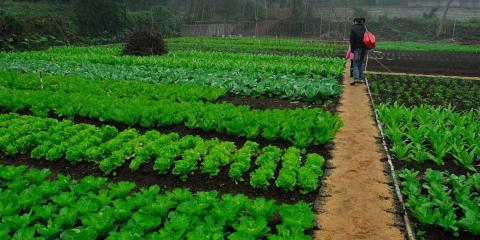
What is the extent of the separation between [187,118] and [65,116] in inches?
127

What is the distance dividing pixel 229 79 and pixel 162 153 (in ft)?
22.4

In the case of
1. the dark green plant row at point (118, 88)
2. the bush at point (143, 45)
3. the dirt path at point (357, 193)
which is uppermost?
the bush at point (143, 45)

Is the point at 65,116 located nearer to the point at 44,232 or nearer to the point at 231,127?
the point at 231,127

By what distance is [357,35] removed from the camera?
13391 millimetres

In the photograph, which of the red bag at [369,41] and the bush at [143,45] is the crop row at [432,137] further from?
the bush at [143,45]

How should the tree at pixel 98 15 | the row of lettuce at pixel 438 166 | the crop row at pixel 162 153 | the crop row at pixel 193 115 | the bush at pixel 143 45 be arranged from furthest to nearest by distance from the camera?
the tree at pixel 98 15, the bush at pixel 143 45, the crop row at pixel 193 115, the crop row at pixel 162 153, the row of lettuce at pixel 438 166

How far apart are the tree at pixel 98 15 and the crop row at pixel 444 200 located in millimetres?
34767

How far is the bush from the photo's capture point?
23.5 m

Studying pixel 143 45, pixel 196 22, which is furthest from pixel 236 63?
pixel 196 22

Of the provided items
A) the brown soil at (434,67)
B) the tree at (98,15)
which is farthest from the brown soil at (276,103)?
the tree at (98,15)

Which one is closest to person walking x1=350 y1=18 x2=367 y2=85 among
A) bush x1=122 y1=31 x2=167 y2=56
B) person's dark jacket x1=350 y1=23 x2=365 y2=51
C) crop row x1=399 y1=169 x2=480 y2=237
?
person's dark jacket x1=350 y1=23 x2=365 y2=51

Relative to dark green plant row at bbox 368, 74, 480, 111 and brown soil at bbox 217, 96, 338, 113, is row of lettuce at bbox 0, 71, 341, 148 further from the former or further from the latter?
dark green plant row at bbox 368, 74, 480, 111

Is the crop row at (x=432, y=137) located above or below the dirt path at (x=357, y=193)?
above

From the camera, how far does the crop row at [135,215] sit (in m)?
4.36
